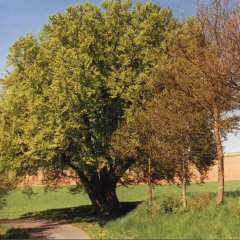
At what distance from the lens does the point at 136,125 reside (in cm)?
2570

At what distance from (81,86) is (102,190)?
10462 mm

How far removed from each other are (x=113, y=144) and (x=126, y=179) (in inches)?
302

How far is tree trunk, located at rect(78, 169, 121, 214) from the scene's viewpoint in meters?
33.0

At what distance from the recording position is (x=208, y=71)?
20438 millimetres

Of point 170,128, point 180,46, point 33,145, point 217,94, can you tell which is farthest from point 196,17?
point 33,145

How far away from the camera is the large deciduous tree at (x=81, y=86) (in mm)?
26891

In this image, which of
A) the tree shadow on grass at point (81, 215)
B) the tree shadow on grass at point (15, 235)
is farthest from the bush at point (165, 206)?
the tree shadow on grass at point (15, 235)

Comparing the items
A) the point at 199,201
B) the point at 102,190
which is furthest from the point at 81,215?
the point at 199,201

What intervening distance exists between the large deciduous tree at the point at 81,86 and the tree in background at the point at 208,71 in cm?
586

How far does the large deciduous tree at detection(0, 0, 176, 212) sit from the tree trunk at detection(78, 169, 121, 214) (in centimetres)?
8

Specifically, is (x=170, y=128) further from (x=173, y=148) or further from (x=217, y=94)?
(x=217, y=94)

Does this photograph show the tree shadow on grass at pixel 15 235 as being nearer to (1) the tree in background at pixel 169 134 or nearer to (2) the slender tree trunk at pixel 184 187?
(1) the tree in background at pixel 169 134

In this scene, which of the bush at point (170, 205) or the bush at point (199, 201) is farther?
the bush at point (170, 205)

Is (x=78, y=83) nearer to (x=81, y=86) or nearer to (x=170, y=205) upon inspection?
(x=81, y=86)
